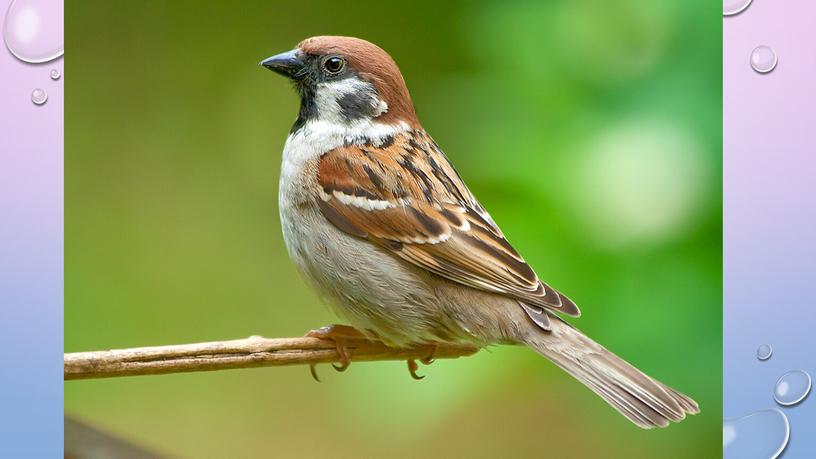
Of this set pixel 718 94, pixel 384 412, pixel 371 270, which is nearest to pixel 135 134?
pixel 371 270

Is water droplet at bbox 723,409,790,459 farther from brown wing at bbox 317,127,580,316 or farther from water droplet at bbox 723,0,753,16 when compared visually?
water droplet at bbox 723,0,753,16

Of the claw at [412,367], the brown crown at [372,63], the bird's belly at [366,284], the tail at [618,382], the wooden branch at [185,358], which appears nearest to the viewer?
the wooden branch at [185,358]

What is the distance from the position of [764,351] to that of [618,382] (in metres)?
0.48

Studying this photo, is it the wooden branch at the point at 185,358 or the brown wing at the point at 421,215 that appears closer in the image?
the wooden branch at the point at 185,358

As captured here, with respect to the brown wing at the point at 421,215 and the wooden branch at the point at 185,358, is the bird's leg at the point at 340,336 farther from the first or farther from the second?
the brown wing at the point at 421,215

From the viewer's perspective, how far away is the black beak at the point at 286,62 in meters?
2.91

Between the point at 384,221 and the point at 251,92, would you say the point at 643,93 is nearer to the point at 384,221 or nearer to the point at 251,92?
the point at 384,221

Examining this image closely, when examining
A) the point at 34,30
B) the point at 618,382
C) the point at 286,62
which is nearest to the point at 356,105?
the point at 286,62

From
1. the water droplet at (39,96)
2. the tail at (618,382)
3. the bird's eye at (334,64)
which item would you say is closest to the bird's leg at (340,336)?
the tail at (618,382)

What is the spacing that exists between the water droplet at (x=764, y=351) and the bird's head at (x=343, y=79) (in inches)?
47.0

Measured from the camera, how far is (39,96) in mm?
2717

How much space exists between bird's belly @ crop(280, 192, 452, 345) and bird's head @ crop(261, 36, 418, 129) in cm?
31

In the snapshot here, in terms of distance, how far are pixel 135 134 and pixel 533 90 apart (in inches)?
45.9

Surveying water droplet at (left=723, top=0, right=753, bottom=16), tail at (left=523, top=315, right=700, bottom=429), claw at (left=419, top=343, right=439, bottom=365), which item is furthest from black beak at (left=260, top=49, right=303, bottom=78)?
water droplet at (left=723, top=0, right=753, bottom=16)
